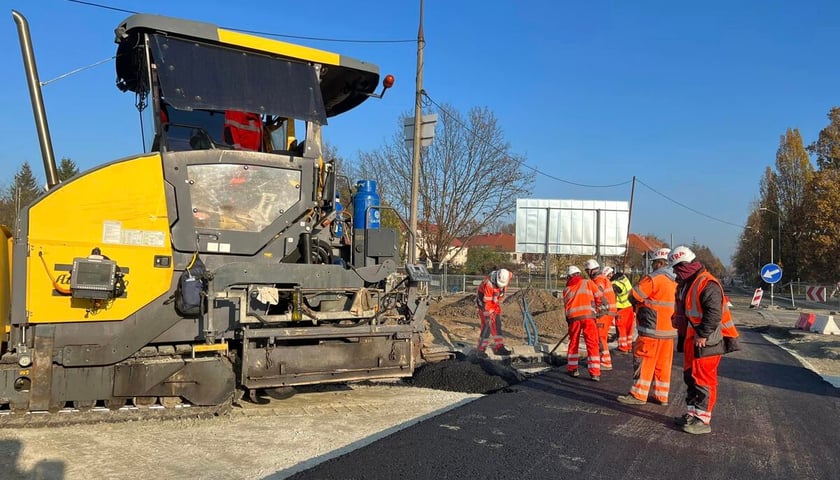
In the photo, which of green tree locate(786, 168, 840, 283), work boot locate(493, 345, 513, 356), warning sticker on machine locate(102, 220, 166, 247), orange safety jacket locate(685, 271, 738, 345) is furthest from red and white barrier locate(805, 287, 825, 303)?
warning sticker on machine locate(102, 220, 166, 247)

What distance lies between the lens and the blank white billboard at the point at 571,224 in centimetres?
2323

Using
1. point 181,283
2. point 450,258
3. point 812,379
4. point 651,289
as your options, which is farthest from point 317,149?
point 450,258

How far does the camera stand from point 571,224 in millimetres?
23328

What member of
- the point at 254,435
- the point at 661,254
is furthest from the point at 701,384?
the point at 254,435

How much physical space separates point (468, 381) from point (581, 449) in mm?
2583

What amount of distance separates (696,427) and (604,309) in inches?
179

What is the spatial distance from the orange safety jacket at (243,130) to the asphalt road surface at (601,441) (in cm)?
299

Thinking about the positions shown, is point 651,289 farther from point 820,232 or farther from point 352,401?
point 820,232

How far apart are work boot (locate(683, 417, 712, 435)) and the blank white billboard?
59.3 feet

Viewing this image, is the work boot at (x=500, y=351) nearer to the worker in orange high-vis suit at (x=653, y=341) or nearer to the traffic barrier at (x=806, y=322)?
the worker in orange high-vis suit at (x=653, y=341)

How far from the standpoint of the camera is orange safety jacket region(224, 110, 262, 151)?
5.63 meters

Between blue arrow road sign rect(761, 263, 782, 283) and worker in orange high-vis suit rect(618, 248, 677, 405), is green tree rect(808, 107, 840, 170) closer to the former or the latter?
blue arrow road sign rect(761, 263, 782, 283)

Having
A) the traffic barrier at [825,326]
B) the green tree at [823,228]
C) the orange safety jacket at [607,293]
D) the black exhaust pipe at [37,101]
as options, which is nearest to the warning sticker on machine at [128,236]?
the black exhaust pipe at [37,101]

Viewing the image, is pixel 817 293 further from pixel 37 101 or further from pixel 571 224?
pixel 37 101
